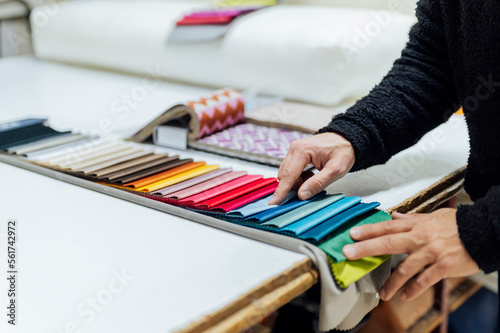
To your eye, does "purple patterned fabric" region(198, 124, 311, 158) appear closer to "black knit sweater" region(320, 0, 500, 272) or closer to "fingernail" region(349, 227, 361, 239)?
"black knit sweater" region(320, 0, 500, 272)

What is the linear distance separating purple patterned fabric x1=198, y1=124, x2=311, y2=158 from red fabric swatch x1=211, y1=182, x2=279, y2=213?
0.19 meters

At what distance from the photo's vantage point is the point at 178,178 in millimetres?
887

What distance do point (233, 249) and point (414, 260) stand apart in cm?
22

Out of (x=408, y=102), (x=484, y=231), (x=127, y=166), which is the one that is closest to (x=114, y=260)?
(x=127, y=166)

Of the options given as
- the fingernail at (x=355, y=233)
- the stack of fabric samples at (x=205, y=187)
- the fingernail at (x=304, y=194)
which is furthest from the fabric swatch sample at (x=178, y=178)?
the fingernail at (x=355, y=233)

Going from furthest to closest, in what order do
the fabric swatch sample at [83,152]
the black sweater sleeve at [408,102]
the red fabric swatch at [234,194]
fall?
1. the fabric swatch sample at [83,152]
2. the black sweater sleeve at [408,102]
3. the red fabric swatch at [234,194]

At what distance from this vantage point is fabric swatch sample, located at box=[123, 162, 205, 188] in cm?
86

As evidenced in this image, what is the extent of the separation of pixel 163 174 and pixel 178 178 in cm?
4

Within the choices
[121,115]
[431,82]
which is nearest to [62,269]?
[431,82]

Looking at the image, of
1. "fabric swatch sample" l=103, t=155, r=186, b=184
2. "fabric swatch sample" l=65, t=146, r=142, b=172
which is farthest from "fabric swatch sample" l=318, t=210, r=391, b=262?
"fabric swatch sample" l=65, t=146, r=142, b=172

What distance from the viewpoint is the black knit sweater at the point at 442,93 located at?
2.56ft

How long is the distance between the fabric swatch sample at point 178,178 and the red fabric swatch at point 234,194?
10 centimetres

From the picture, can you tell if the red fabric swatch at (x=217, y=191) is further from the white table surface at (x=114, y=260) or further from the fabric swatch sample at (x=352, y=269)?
the fabric swatch sample at (x=352, y=269)

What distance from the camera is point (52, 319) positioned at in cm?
55
